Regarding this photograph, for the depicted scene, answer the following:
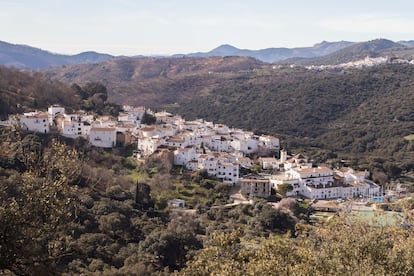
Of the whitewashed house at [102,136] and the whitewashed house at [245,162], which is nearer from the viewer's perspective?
the whitewashed house at [102,136]

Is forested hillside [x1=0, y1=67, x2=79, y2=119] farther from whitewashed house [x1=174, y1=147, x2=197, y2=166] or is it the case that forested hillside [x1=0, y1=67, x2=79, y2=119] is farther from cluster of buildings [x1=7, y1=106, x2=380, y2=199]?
whitewashed house [x1=174, y1=147, x2=197, y2=166]

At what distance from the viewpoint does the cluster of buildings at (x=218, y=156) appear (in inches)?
1583

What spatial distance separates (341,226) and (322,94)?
82384 mm

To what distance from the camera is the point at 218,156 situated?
42625 mm

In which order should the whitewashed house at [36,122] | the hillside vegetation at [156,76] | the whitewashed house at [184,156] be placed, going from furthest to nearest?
1. the hillside vegetation at [156,76]
2. the whitewashed house at [184,156]
3. the whitewashed house at [36,122]

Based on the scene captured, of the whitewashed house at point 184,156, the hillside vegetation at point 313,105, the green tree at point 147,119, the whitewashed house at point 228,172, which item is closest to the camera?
the whitewashed house at point 228,172

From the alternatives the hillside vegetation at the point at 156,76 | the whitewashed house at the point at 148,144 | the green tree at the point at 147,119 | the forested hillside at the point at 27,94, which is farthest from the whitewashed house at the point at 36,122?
the hillside vegetation at the point at 156,76

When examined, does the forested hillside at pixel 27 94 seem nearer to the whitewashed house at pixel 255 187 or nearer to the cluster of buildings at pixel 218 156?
the cluster of buildings at pixel 218 156

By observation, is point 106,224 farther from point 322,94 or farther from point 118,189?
point 322,94

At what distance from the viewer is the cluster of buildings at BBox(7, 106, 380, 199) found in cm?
4022

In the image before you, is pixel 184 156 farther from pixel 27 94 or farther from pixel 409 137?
pixel 409 137

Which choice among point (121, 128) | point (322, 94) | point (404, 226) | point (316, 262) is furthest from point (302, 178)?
point (322, 94)

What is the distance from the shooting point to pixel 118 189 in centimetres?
3206

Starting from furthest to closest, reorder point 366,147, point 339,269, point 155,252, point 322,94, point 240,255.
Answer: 1. point 322,94
2. point 366,147
3. point 155,252
4. point 240,255
5. point 339,269
